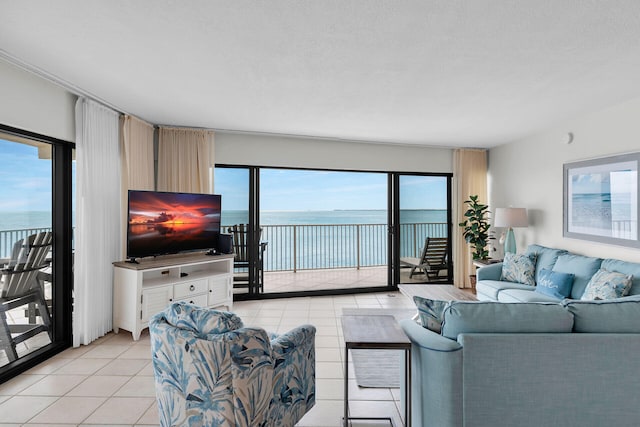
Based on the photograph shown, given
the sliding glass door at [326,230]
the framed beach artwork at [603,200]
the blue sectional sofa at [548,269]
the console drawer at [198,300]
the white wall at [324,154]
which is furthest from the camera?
the sliding glass door at [326,230]

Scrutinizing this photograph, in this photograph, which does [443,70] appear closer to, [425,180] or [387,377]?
[387,377]

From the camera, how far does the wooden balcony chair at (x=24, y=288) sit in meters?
2.74

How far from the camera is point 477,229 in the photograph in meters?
5.40

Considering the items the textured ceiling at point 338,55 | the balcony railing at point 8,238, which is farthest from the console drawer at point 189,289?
the textured ceiling at point 338,55

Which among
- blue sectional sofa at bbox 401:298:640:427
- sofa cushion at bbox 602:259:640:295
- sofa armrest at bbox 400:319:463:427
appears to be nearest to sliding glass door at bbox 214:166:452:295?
sofa cushion at bbox 602:259:640:295

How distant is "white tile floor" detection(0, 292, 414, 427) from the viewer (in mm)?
2232

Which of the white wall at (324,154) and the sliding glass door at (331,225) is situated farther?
the sliding glass door at (331,225)

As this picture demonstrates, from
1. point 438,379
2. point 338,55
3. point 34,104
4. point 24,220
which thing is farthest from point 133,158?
point 438,379

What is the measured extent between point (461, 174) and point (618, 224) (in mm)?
2467

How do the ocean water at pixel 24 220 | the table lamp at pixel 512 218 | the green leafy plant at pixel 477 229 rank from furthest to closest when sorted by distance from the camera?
the green leafy plant at pixel 477 229 < the table lamp at pixel 512 218 < the ocean water at pixel 24 220

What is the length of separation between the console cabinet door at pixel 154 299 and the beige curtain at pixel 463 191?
178 inches

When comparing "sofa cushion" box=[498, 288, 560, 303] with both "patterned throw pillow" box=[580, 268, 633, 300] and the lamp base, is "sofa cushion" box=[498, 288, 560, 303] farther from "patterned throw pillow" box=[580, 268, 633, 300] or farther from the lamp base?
the lamp base

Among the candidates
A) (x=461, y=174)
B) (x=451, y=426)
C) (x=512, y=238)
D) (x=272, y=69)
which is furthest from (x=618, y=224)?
(x=272, y=69)

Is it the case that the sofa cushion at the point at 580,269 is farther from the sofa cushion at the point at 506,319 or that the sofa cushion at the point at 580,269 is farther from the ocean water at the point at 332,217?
the ocean water at the point at 332,217
